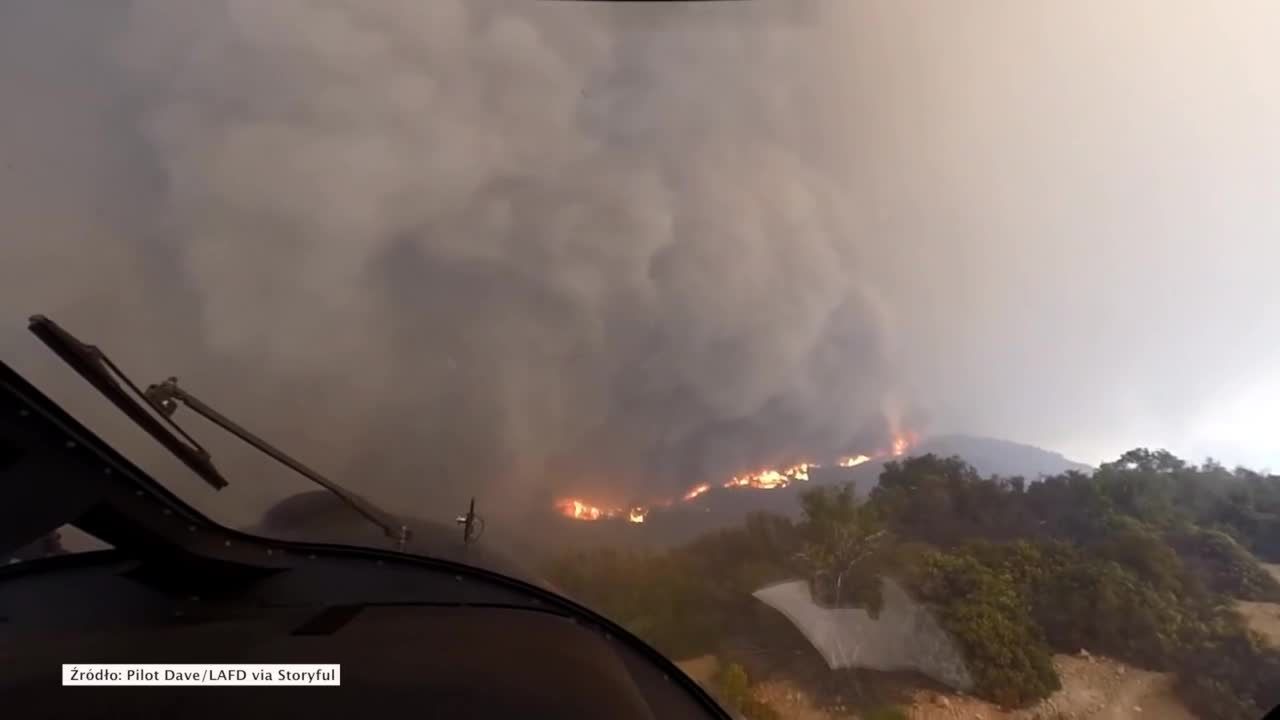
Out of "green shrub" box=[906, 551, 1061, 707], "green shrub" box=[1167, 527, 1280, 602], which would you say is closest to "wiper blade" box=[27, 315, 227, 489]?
"green shrub" box=[906, 551, 1061, 707]

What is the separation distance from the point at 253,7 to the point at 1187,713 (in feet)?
11.4

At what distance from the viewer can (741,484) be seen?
2410mm

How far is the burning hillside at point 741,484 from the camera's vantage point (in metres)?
2.34

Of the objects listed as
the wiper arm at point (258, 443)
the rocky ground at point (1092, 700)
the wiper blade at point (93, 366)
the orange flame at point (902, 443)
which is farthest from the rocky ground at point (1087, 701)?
the wiper blade at point (93, 366)

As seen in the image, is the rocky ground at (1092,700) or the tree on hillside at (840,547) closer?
the rocky ground at (1092,700)

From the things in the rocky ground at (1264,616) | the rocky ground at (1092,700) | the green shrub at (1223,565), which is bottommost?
the rocky ground at (1092,700)

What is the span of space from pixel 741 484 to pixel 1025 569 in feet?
3.09

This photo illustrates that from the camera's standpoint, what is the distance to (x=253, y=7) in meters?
2.01

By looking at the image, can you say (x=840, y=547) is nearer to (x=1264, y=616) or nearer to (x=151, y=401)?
(x=1264, y=616)

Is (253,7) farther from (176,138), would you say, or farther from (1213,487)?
(1213,487)

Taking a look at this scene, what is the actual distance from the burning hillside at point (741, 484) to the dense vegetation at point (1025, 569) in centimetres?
9

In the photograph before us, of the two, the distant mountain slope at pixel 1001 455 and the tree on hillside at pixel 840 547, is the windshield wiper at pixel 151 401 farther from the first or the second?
the distant mountain slope at pixel 1001 455

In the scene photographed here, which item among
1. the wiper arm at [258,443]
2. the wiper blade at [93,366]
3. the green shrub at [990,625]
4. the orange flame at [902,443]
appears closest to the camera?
the wiper blade at [93,366]

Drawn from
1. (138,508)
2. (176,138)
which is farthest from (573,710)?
(176,138)
